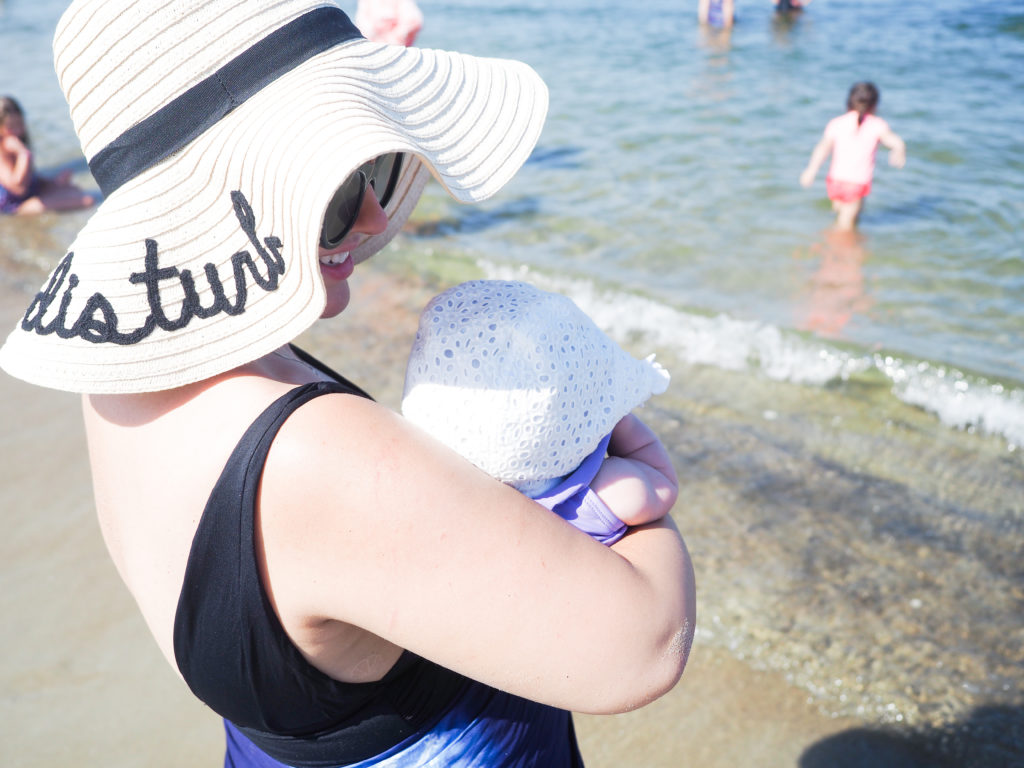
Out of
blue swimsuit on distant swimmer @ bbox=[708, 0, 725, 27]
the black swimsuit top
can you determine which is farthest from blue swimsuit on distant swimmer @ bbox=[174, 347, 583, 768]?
blue swimsuit on distant swimmer @ bbox=[708, 0, 725, 27]

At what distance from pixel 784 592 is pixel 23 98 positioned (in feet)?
43.6

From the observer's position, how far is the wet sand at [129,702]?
110 inches

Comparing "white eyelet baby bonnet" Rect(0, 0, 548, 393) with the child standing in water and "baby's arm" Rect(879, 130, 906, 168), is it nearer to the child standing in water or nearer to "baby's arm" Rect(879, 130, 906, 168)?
the child standing in water

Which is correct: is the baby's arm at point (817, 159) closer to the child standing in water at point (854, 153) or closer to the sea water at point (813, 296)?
the child standing in water at point (854, 153)

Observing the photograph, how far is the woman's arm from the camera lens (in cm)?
97

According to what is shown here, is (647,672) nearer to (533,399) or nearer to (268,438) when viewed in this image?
(533,399)

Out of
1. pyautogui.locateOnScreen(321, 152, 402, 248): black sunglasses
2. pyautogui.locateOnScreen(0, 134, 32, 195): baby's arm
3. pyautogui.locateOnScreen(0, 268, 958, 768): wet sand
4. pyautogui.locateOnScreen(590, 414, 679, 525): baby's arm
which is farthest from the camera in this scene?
pyautogui.locateOnScreen(0, 134, 32, 195): baby's arm

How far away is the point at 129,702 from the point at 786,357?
423 centimetres

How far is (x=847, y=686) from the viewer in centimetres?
298

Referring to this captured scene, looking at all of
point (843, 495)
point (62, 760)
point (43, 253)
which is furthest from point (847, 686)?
point (43, 253)

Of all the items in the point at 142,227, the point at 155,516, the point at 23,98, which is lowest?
the point at 23,98

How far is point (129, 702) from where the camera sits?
2.99m

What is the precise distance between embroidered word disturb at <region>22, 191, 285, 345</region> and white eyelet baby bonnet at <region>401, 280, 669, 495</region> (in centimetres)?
32

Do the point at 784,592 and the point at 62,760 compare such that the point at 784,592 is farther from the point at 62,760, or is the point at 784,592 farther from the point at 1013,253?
the point at 1013,253
